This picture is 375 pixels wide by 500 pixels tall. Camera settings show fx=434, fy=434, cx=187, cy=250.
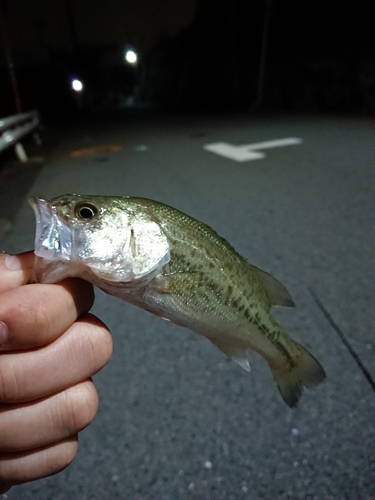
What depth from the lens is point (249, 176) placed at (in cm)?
532

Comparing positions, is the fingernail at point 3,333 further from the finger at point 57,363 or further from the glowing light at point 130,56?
the glowing light at point 130,56

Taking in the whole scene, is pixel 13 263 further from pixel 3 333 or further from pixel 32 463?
pixel 32 463

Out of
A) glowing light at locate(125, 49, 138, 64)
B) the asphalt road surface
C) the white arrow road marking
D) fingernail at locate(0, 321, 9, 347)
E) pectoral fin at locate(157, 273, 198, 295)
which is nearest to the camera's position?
fingernail at locate(0, 321, 9, 347)

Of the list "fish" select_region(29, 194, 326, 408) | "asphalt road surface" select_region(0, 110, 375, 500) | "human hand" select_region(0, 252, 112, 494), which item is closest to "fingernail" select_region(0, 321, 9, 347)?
"human hand" select_region(0, 252, 112, 494)

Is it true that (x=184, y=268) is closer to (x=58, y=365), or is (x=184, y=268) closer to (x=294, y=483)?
(x=58, y=365)

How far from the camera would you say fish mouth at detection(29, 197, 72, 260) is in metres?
0.86

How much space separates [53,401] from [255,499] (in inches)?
40.0

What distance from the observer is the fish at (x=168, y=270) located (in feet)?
2.98

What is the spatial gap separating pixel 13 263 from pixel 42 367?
0.23m

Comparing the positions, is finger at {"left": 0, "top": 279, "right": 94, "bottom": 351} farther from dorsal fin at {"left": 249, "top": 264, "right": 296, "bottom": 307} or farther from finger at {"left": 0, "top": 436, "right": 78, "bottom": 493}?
dorsal fin at {"left": 249, "top": 264, "right": 296, "bottom": 307}

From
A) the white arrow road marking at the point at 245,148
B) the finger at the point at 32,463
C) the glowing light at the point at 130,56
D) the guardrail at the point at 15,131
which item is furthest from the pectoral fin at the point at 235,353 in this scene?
the glowing light at the point at 130,56

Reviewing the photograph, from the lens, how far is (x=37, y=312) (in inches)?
32.4

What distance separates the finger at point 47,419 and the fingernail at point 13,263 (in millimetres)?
284

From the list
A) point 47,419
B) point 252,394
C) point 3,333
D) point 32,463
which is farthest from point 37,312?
point 252,394
